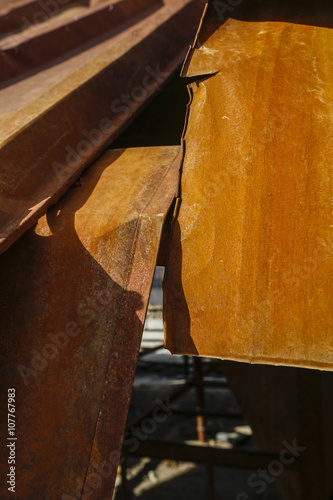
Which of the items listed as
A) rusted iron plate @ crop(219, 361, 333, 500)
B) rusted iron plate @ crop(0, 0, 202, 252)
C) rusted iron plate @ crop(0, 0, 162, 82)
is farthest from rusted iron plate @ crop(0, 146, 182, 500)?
rusted iron plate @ crop(0, 0, 162, 82)

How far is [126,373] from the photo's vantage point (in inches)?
57.9

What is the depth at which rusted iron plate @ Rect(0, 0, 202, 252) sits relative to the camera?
1.91m

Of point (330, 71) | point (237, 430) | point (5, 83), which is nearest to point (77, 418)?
point (330, 71)

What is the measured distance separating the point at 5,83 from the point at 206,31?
2.50 meters

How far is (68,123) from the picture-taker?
2.32 metres

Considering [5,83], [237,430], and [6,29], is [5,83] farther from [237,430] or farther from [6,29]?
[237,430]

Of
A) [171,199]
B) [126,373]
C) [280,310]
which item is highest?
[171,199]

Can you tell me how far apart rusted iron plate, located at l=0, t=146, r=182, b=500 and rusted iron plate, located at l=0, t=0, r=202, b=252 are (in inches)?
6.8

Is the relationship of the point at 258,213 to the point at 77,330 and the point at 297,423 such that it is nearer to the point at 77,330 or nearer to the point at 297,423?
the point at 77,330

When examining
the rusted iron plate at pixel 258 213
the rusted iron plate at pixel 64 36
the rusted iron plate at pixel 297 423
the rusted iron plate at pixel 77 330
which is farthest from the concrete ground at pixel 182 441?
the rusted iron plate at pixel 64 36

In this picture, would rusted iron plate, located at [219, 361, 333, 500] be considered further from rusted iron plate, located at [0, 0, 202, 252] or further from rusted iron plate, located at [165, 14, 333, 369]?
rusted iron plate, located at [0, 0, 202, 252]

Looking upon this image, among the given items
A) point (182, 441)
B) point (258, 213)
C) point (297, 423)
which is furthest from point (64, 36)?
point (182, 441)

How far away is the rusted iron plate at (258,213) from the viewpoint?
1514 mm

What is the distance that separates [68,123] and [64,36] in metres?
2.56
